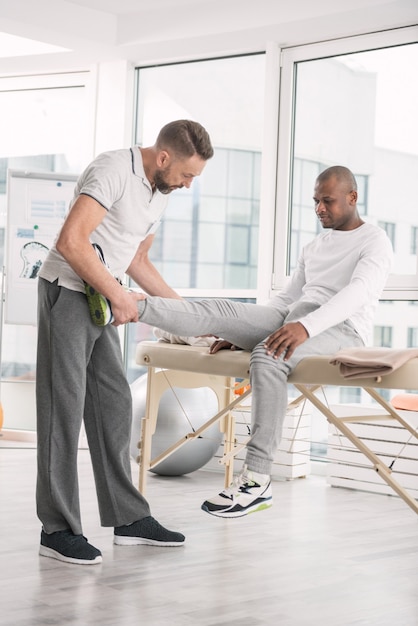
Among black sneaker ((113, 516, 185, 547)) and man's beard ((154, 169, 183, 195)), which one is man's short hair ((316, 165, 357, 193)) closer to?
man's beard ((154, 169, 183, 195))

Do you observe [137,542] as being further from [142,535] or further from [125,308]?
[125,308]

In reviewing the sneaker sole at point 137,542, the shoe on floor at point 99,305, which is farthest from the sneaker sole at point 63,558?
the shoe on floor at point 99,305

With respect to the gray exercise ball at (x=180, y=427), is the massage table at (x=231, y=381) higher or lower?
higher

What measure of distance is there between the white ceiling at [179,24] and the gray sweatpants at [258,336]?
80.7 inches

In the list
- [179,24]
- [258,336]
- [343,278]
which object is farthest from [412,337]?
[179,24]

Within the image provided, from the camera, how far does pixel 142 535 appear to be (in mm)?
2654

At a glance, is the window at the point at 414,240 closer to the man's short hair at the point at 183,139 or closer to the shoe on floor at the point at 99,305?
the man's short hair at the point at 183,139

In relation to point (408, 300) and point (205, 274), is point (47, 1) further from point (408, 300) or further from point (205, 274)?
point (408, 300)

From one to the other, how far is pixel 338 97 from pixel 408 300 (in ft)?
3.60

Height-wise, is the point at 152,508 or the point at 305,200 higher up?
the point at 305,200

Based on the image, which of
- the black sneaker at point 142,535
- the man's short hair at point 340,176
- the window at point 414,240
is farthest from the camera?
the window at point 414,240

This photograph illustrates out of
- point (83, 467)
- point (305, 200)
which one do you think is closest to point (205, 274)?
point (305, 200)

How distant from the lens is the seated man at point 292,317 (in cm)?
244

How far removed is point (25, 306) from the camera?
495 cm
